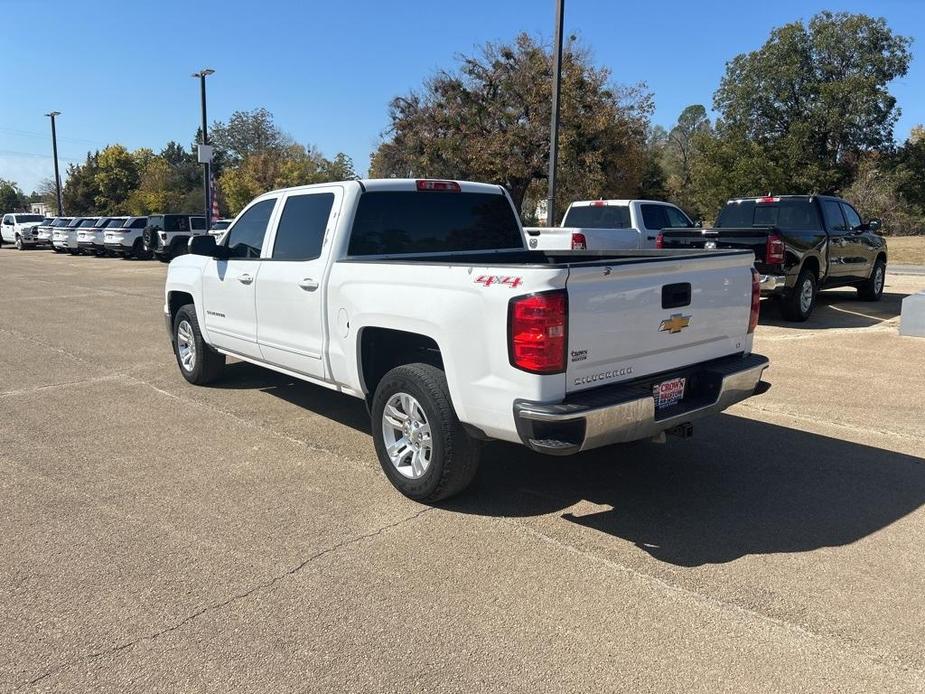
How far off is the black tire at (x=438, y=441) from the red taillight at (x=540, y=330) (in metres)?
0.69

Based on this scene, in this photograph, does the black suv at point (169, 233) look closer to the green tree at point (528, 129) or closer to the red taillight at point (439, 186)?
the green tree at point (528, 129)

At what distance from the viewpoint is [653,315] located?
4.19 metres

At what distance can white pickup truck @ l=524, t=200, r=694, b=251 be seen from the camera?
40.4 ft

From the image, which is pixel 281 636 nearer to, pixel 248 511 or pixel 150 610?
pixel 150 610

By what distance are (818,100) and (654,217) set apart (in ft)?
96.9

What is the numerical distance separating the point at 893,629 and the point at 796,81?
41.1 m

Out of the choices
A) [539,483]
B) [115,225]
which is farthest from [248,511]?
[115,225]

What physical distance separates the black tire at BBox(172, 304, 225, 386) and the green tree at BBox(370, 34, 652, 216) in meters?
22.4

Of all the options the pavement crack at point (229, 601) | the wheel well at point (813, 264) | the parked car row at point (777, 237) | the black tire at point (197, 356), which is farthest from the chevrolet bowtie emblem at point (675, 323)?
the wheel well at point (813, 264)

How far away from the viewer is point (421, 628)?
322 cm

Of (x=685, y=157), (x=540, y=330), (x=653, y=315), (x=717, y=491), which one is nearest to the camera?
(x=540, y=330)

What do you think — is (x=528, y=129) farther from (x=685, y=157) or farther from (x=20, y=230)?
(x=685, y=157)

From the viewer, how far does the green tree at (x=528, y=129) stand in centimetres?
2819

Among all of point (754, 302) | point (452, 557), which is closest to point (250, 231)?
point (452, 557)
